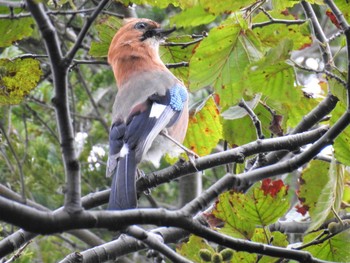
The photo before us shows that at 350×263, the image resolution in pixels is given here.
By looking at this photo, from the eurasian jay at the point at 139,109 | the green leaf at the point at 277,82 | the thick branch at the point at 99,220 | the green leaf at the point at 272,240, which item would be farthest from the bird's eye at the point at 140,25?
the thick branch at the point at 99,220

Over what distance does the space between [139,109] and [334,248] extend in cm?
149

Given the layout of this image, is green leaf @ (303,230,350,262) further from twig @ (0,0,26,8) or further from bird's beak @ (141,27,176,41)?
bird's beak @ (141,27,176,41)

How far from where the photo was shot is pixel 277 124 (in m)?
3.45

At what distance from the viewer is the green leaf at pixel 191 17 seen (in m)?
2.33

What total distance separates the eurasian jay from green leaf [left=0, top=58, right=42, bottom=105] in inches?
21.2

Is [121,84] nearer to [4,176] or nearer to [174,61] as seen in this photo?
[174,61]

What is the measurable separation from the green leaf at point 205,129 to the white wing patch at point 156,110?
24 centimetres

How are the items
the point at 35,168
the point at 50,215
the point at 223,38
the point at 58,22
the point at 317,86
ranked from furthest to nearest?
the point at 58,22
the point at 35,168
the point at 317,86
the point at 223,38
the point at 50,215

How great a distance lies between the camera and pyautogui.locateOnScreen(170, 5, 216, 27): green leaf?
7.63 ft

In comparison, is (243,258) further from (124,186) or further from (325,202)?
(124,186)

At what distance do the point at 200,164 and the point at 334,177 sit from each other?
0.62m

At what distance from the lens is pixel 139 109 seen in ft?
13.0

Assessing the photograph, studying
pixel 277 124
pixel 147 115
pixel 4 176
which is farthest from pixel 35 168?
pixel 277 124

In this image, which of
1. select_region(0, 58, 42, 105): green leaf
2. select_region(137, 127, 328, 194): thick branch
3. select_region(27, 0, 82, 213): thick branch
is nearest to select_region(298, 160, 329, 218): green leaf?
select_region(137, 127, 328, 194): thick branch
